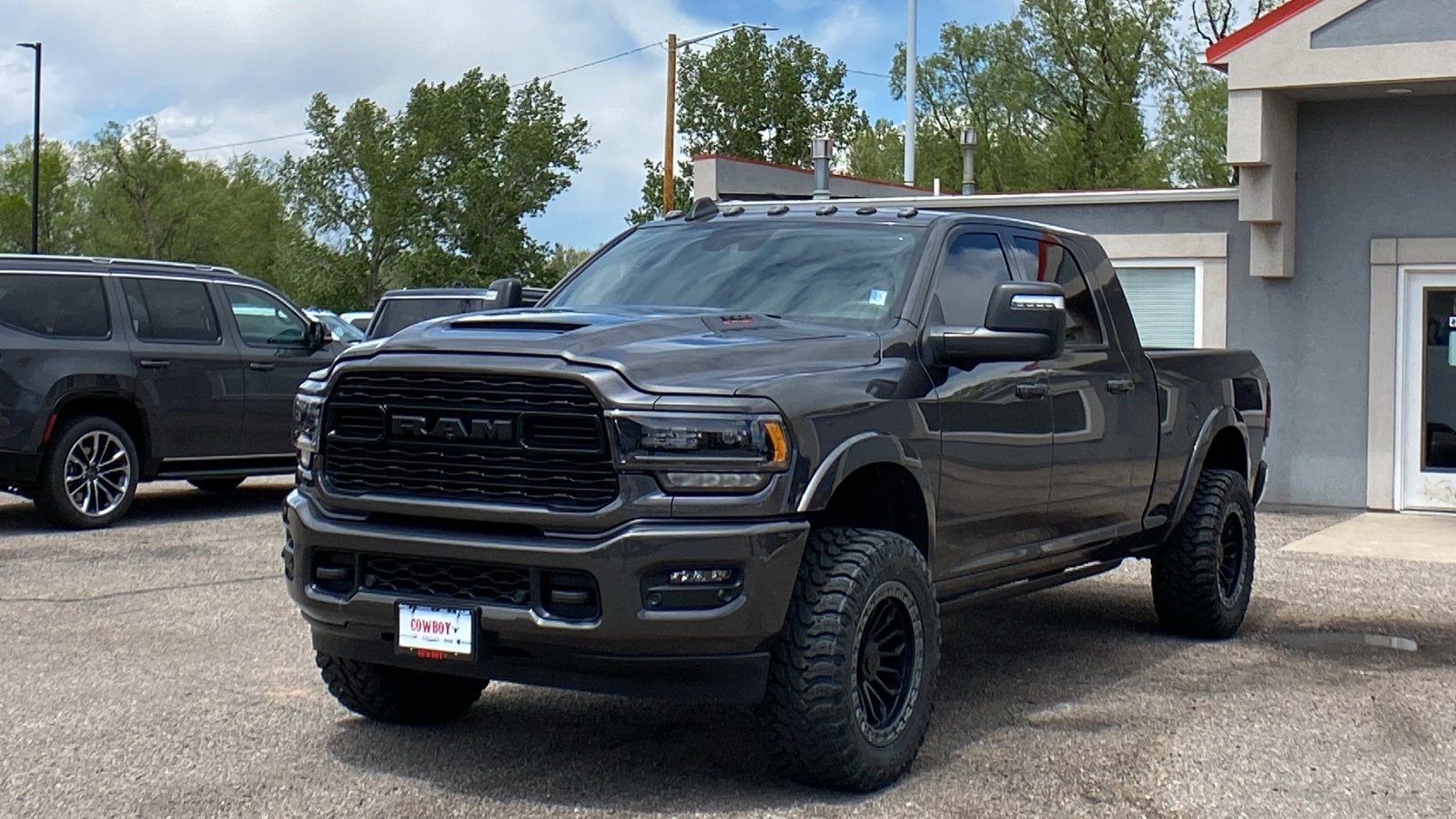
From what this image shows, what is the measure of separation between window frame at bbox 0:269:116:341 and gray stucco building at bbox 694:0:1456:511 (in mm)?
8685

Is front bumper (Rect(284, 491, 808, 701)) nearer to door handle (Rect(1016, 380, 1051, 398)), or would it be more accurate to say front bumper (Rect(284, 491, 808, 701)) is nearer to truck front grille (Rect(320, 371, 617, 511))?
truck front grille (Rect(320, 371, 617, 511))

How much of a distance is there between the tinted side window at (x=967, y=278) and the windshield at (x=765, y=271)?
6.2 inches

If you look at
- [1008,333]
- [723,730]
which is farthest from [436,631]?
[1008,333]

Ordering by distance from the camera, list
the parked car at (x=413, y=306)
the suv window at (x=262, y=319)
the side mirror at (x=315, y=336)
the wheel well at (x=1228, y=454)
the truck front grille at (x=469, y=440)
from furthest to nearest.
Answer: the parked car at (x=413, y=306) < the side mirror at (x=315, y=336) < the suv window at (x=262, y=319) < the wheel well at (x=1228, y=454) < the truck front grille at (x=469, y=440)

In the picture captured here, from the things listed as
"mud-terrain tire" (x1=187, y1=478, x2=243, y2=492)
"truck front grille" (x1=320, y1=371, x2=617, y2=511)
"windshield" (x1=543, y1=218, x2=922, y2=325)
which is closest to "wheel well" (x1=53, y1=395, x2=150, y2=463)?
"mud-terrain tire" (x1=187, y1=478, x2=243, y2=492)

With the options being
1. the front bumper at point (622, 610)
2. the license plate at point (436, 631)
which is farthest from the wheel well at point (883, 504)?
the license plate at point (436, 631)

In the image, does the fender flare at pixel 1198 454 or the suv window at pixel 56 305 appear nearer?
the fender flare at pixel 1198 454

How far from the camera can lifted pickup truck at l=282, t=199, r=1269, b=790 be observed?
520 cm

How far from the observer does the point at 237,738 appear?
627 cm

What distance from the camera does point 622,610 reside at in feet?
16.9

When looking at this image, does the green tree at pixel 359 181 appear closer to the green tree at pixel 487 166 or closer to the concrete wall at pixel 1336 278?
the green tree at pixel 487 166

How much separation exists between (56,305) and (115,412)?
2.97 ft

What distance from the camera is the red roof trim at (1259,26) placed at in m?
14.0

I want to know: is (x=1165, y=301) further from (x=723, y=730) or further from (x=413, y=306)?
(x=723, y=730)
